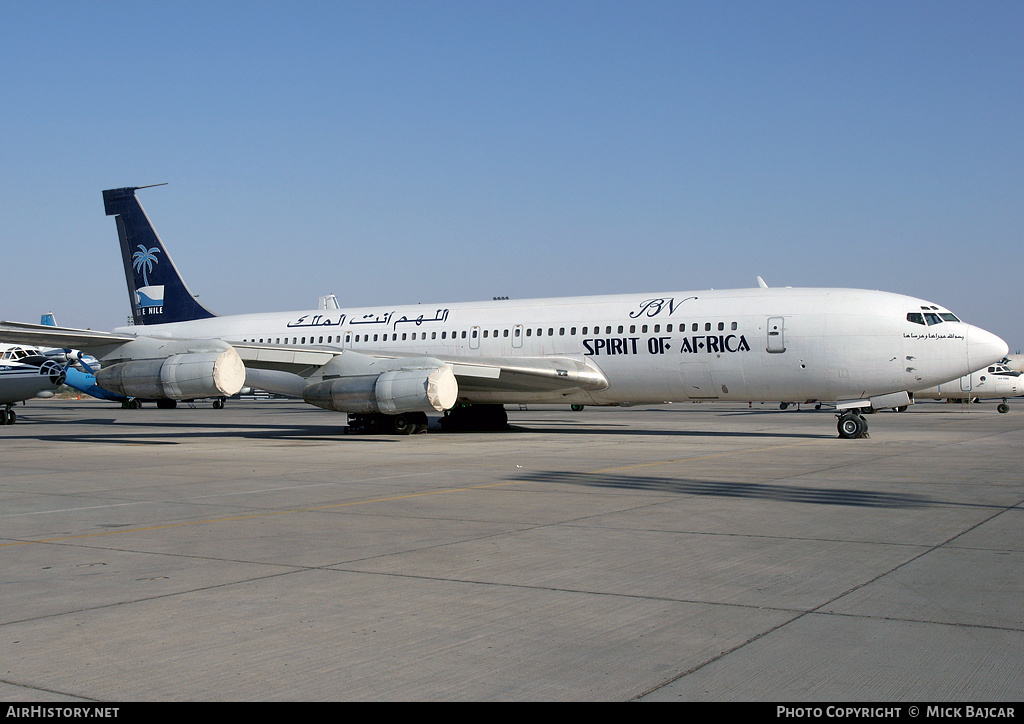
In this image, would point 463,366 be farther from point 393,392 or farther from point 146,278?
point 146,278

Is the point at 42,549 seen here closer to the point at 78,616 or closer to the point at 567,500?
the point at 78,616

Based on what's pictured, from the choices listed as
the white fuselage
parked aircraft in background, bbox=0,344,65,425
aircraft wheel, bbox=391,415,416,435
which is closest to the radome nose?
the white fuselage

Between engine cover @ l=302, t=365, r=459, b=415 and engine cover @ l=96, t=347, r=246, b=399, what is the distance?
231 cm

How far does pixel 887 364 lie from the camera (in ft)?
68.9

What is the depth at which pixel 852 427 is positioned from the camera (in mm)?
21969

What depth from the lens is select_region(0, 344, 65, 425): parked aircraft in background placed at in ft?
103

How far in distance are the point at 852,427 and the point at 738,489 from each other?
11.1 metres

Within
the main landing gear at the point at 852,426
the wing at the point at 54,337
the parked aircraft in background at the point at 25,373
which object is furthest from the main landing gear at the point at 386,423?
the parked aircraft in background at the point at 25,373

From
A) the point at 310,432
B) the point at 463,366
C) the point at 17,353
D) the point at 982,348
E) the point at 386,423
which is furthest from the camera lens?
the point at 17,353

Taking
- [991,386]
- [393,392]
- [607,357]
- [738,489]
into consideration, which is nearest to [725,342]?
[607,357]

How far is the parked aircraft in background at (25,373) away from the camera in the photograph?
103 feet

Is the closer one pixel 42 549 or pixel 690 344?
pixel 42 549
